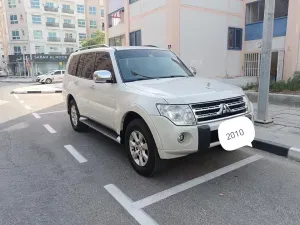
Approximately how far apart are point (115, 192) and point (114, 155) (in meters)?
1.35

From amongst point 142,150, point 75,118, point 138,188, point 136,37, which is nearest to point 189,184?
point 138,188

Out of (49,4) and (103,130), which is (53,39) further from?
(103,130)

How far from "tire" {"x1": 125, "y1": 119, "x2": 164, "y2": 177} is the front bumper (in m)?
0.20

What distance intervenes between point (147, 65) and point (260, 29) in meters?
13.6

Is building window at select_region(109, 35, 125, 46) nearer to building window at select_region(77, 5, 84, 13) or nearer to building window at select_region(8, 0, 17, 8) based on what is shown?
building window at select_region(8, 0, 17, 8)

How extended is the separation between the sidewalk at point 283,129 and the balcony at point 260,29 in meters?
8.59

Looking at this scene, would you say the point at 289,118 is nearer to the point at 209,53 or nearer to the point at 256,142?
the point at 256,142

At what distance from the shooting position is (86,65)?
5.52 meters

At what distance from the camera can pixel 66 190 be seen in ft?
11.1

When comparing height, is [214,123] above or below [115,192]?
above

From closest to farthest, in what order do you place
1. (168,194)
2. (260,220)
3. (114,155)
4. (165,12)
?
(260,220)
(168,194)
(114,155)
(165,12)

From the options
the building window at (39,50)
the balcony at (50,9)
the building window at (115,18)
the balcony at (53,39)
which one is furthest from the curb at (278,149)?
the balcony at (50,9)

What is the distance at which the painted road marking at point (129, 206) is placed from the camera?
2707mm

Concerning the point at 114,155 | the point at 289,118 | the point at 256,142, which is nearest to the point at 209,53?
the point at 289,118
